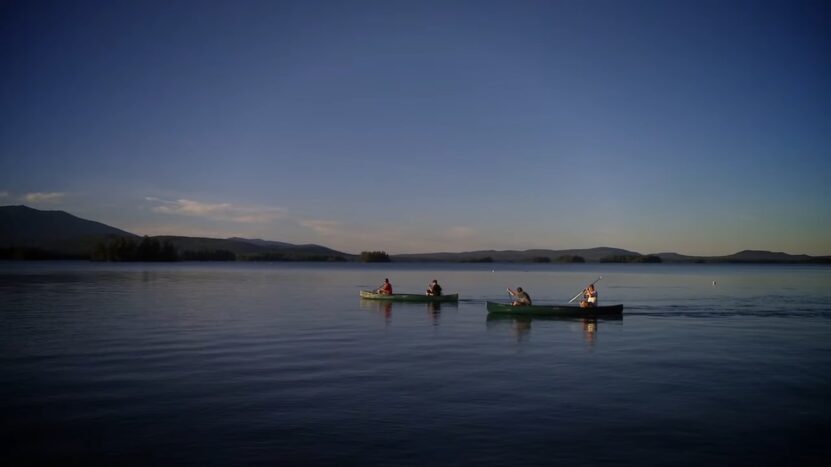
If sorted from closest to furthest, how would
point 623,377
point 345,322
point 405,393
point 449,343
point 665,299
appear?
point 405,393 < point 623,377 < point 449,343 < point 345,322 < point 665,299

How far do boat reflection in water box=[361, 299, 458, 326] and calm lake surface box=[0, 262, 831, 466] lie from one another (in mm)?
7816

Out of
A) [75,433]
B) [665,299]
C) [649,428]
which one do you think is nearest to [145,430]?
[75,433]

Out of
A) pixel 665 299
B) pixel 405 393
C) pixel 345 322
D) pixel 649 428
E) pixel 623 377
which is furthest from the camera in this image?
pixel 665 299

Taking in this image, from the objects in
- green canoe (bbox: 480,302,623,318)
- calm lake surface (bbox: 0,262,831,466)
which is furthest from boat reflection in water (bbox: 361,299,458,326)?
calm lake surface (bbox: 0,262,831,466)

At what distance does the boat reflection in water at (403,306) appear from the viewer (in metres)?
41.4

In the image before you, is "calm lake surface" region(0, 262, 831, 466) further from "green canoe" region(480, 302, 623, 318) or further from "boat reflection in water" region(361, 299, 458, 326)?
"boat reflection in water" region(361, 299, 458, 326)

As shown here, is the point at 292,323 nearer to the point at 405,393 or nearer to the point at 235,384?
the point at 235,384

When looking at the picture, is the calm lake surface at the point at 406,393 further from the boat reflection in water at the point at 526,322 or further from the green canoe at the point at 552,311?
the green canoe at the point at 552,311

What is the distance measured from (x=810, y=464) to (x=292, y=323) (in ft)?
86.0

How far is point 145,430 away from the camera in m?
13.2

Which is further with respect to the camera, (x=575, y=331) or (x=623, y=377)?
(x=575, y=331)

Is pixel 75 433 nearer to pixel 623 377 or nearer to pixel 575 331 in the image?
pixel 623 377

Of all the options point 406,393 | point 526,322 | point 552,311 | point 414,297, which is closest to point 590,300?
point 552,311

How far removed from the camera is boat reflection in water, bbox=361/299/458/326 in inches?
1629
